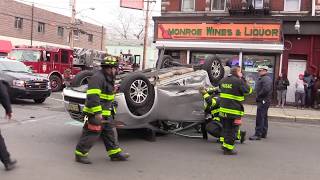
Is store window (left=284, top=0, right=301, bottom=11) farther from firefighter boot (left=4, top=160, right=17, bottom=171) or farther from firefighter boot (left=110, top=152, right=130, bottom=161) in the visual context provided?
firefighter boot (left=4, top=160, right=17, bottom=171)

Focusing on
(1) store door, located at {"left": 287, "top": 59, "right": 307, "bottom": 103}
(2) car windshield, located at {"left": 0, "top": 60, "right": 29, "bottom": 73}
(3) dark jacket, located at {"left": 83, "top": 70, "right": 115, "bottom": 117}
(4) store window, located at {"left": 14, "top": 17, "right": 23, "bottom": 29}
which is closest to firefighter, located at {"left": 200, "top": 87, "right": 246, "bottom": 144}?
(3) dark jacket, located at {"left": 83, "top": 70, "right": 115, "bottom": 117}

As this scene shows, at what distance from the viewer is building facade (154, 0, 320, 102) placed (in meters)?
21.2

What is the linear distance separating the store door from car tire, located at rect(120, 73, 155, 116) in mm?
13431

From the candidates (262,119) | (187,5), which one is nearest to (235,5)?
(187,5)

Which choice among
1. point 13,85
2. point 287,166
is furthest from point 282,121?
point 13,85

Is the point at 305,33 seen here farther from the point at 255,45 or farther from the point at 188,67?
the point at 188,67

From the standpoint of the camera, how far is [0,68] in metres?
16.8

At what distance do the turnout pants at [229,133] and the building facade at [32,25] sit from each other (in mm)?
35618

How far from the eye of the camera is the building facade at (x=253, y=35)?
2120 cm

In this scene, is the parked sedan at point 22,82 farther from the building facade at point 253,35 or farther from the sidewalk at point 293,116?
the building facade at point 253,35

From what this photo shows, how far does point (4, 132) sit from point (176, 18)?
47.5 feet

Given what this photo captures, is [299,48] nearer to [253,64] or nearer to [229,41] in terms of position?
[253,64]

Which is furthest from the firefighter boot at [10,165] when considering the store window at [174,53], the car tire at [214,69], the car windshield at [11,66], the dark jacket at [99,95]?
the store window at [174,53]

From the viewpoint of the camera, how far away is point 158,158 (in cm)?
828
